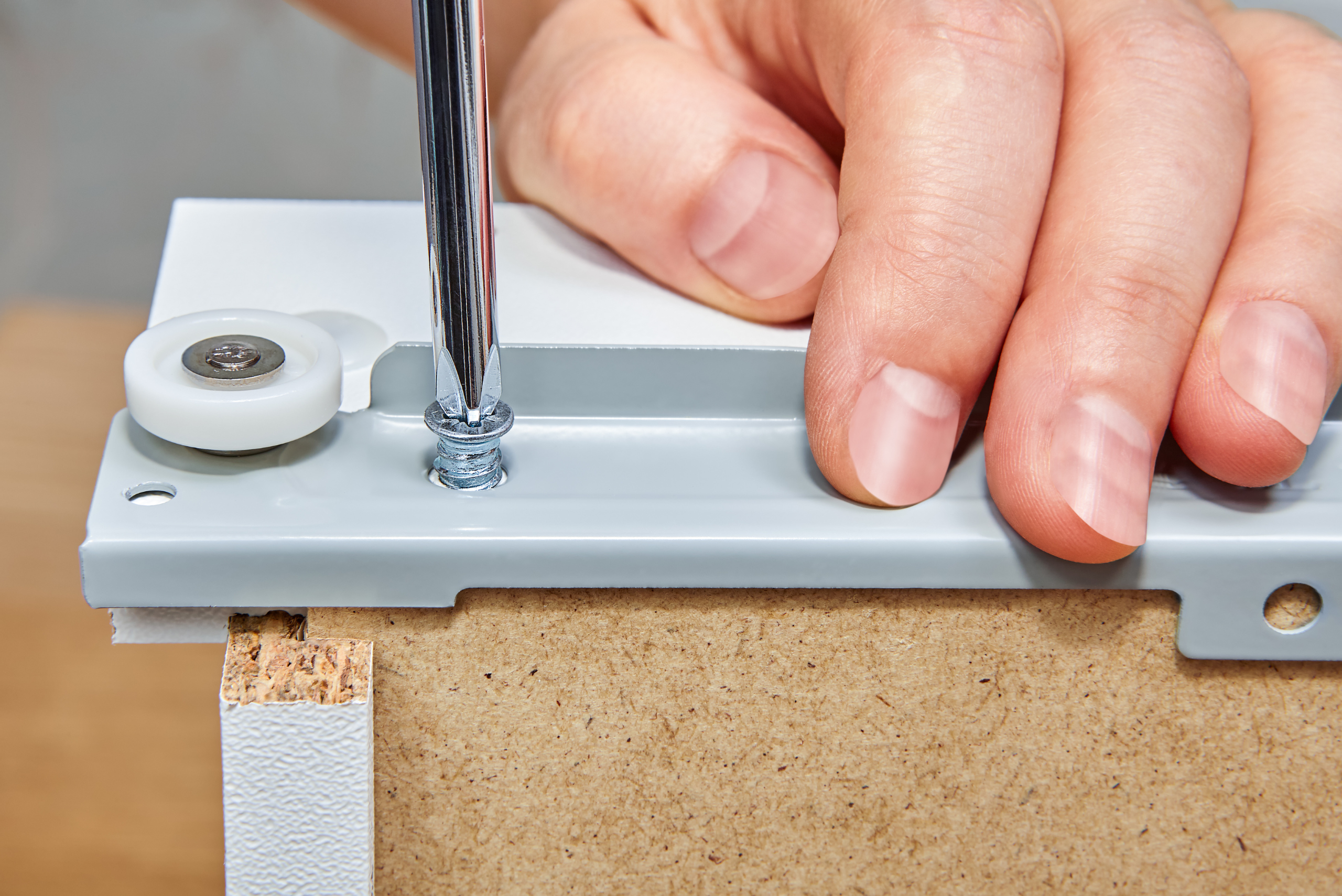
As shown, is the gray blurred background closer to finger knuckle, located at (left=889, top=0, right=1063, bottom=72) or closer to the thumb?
the thumb

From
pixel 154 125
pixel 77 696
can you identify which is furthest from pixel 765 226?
pixel 154 125

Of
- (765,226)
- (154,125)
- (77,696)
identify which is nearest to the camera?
(765,226)

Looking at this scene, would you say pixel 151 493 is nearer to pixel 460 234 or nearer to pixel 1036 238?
pixel 460 234

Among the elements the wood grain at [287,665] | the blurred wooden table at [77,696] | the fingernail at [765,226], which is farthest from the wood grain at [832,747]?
the blurred wooden table at [77,696]

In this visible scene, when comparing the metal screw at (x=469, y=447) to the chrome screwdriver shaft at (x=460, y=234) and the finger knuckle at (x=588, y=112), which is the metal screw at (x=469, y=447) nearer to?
the chrome screwdriver shaft at (x=460, y=234)

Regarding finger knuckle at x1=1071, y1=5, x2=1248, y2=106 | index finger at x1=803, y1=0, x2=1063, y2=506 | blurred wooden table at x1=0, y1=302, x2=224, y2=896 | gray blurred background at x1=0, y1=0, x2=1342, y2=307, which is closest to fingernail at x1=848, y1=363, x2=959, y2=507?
index finger at x1=803, y1=0, x2=1063, y2=506

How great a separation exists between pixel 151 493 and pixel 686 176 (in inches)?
7.6

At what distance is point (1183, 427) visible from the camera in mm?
268

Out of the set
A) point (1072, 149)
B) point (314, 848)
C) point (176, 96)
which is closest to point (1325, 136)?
point (1072, 149)

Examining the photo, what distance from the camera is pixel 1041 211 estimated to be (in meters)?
0.29

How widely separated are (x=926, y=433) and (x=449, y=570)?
119mm

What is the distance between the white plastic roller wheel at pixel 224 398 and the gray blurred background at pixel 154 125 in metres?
0.99

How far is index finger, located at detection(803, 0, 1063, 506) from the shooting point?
0.26 metres

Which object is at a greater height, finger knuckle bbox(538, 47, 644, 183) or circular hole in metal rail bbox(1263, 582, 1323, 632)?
finger knuckle bbox(538, 47, 644, 183)
